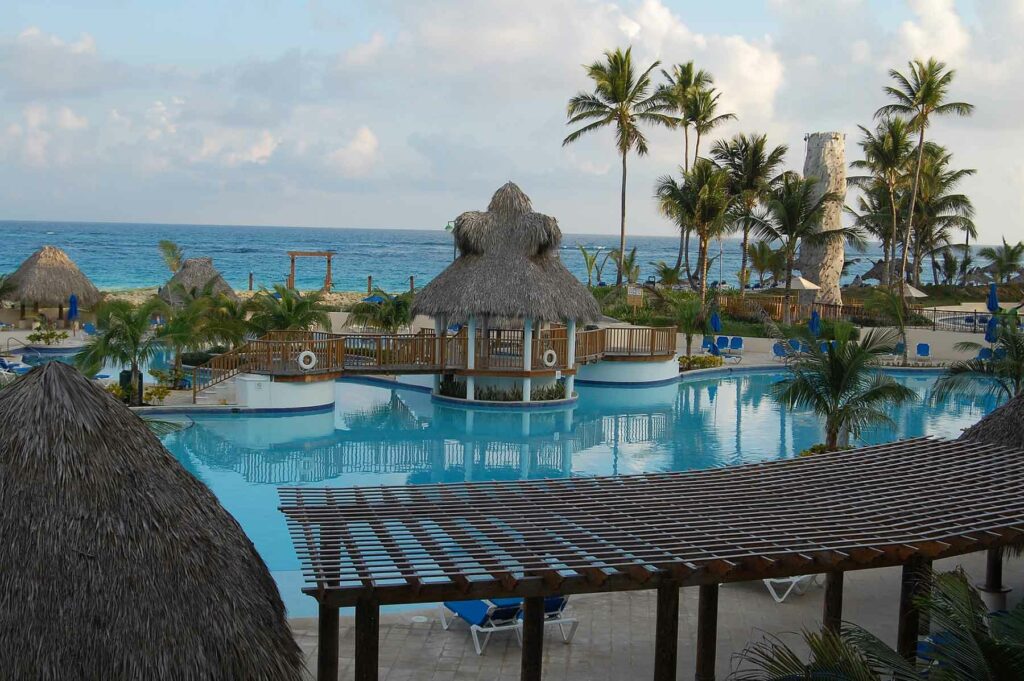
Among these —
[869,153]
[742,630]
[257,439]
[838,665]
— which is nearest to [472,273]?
[257,439]

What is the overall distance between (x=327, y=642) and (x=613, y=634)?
11.6 feet

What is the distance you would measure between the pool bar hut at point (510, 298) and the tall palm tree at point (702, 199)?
1279 cm

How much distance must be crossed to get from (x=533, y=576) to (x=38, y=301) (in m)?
28.4

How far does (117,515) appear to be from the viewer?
5719 millimetres

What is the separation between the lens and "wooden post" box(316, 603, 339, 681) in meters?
6.18

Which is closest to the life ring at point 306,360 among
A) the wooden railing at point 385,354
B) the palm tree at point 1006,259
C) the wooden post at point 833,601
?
the wooden railing at point 385,354

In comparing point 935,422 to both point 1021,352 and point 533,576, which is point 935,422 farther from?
point 533,576

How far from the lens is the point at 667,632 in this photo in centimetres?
688

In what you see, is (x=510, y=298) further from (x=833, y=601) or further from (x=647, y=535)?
(x=647, y=535)

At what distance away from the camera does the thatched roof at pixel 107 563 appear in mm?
5391

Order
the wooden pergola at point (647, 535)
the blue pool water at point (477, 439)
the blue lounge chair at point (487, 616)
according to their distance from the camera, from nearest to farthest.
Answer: the wooden pergola at point (647, 535), the blue lounge chair at point (487, 616), the blue pool water at point (477, 439)

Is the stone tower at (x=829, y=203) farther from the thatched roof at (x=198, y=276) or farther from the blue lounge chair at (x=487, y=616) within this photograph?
the blue lounge chair at (x=487, y=616)

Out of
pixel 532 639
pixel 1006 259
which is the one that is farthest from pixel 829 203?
pixel 532 639

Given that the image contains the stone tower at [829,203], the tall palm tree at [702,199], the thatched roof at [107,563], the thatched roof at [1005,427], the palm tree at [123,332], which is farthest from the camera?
the stone tower at [829,203]
